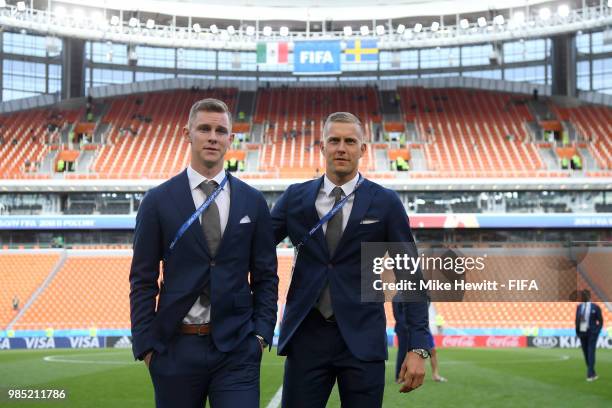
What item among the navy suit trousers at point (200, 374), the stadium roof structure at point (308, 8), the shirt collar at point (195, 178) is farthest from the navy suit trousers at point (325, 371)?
the stadium roof structure at point (308, 8)

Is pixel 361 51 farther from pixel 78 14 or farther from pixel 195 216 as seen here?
pixel 195 216

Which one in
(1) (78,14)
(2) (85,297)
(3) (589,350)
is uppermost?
(1) (78,14)

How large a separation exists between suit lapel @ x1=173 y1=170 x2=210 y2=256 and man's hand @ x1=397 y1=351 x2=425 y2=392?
4.48 feet

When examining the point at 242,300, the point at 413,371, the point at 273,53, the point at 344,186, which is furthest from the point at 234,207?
the point at 273,53

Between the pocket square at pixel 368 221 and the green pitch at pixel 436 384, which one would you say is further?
the green pitch at pixel 436 384

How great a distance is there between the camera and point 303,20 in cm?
4725

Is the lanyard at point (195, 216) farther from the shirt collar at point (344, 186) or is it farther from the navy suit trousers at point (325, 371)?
the navy suit trousers at point (325, 371)

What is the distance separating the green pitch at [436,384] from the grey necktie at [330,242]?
6561mm

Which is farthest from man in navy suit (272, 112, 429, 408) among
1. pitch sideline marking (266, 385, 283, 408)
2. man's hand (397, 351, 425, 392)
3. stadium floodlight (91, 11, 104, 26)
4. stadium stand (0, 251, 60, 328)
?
stadium floodlight (91, 11, 104, 26)

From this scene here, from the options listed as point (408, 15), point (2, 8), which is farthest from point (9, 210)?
point (408, 15)

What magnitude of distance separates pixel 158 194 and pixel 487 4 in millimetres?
44140

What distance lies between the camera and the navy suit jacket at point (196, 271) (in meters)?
4.36

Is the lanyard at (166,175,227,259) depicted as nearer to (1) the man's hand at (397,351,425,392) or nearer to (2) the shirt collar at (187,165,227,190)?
(2) the shirt collar at (187,165,227,190)

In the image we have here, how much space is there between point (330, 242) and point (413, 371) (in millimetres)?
921
